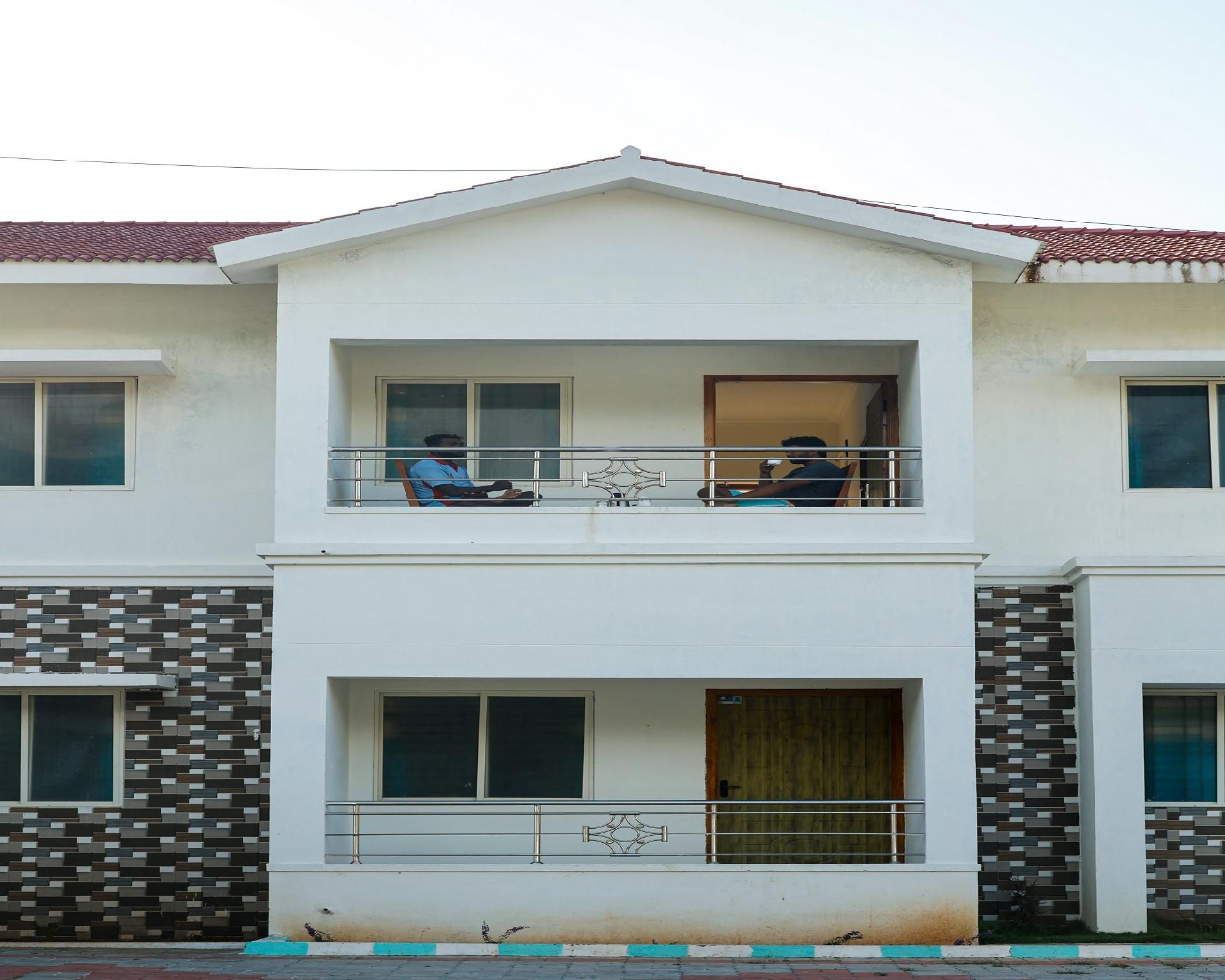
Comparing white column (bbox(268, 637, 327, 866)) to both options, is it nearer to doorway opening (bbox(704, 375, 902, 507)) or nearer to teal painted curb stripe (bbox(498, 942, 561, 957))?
teal painted curb stripe (bbox(498, 942, 561, 957))

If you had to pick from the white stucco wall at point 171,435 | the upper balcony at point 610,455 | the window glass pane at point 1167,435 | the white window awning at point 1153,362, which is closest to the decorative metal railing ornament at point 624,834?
the upper balcony at point 610,455

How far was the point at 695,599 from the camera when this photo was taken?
42.0ft

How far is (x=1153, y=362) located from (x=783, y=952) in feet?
20.2

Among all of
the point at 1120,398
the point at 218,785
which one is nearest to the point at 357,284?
the point at 218,785

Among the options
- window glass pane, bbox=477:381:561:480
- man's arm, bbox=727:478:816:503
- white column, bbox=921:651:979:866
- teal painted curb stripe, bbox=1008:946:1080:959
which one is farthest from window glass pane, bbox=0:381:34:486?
teal painted curb stripe, bbox=1008:946:1080:959

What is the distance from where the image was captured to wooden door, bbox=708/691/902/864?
14.3 m

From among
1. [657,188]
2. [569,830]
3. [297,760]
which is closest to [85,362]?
[297,760]

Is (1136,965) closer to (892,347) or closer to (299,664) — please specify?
(892,347)

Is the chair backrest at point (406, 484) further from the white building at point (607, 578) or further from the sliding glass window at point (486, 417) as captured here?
the white building at point (607, 578)

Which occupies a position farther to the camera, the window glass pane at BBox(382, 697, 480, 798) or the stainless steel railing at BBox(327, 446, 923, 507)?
the window glass pane at BBox(382, 697, 480, 798)

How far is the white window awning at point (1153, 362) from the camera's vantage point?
13602 mm

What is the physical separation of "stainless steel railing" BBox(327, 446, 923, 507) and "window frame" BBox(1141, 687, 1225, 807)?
2.89m

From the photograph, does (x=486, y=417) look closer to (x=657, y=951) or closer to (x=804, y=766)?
(x=804, y=766)

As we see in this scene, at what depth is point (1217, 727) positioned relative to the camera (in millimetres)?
13789
